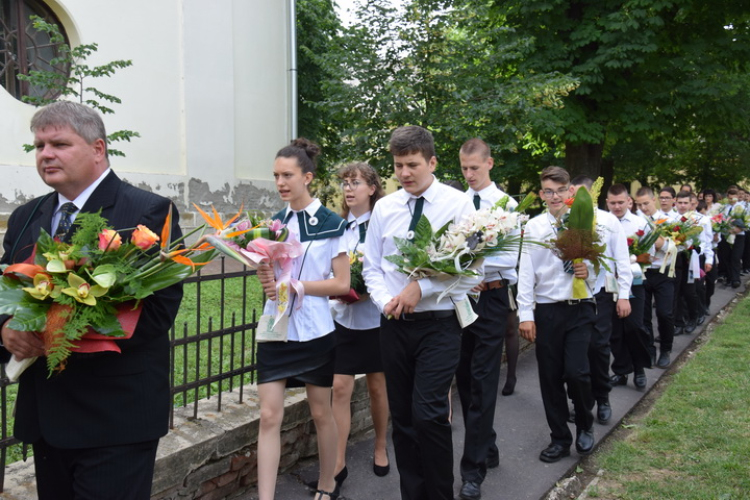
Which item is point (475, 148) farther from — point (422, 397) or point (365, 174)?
point (422, 397)

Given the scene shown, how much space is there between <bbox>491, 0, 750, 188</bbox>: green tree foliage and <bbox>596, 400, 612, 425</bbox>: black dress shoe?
28.5ft

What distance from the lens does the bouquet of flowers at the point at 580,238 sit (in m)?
4.62

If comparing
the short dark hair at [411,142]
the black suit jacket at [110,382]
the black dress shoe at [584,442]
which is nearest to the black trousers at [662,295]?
the black dress shoe at [584,442]

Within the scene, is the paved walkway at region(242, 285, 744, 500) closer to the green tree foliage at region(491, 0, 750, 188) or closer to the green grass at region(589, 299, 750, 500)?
the green grass at region(589, 299, 750, 500)

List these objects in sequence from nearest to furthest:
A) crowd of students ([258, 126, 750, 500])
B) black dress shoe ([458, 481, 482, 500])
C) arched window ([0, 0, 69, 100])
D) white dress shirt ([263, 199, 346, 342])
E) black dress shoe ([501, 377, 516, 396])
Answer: crowd of students ([258, 126, 750, 500]), white dress shirt ([263, 199, 346, 342]), black dress shoe ([458, 481, 482, 500]), black dress shoe ([501, 377, 516, 396]), arched window ([0, 0, 69, 100])

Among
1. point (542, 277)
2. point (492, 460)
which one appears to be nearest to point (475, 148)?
point (542, 277)

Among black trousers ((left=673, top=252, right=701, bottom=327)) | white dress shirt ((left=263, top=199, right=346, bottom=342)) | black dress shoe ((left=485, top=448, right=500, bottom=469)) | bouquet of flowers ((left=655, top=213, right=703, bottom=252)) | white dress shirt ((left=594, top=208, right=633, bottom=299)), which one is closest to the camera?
white dress shirt ((left=263, top=199, right=346, bottom=342))

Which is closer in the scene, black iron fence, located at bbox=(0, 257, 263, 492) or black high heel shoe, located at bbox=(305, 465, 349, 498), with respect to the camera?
black iron fence, located at bbox=(0, 257, 263, 492)

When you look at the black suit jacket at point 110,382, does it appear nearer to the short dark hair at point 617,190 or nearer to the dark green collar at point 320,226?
the dark green collar at point 320,226

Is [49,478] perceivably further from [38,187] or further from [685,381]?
[38,187]

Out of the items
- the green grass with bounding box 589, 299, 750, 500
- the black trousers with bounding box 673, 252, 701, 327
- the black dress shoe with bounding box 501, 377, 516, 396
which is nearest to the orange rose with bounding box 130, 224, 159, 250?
the green grass with bounding box 589, 299, 750, 500

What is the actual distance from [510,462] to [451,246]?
225cm

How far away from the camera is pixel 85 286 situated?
2.05 metres

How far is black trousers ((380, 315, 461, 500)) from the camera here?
3457 mm
